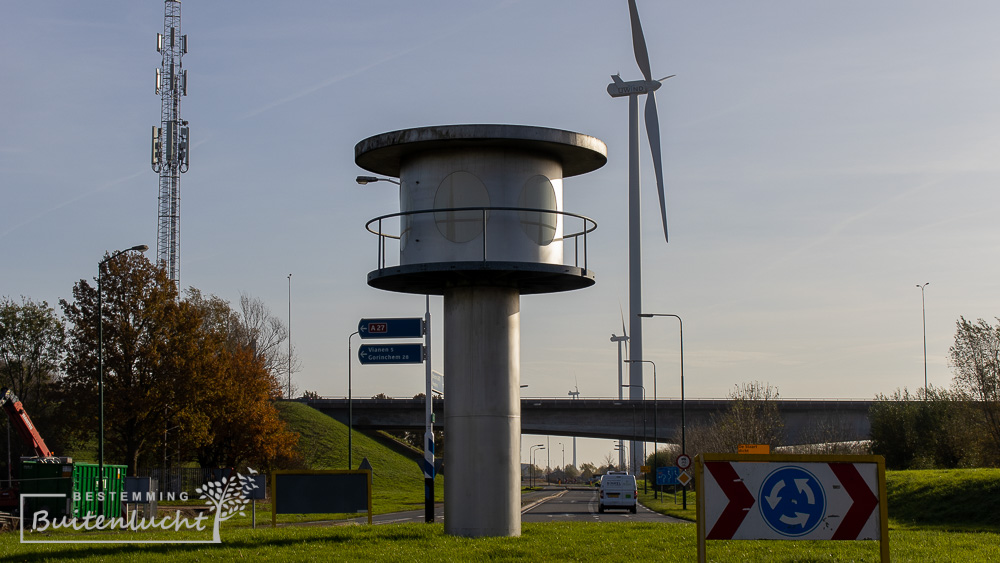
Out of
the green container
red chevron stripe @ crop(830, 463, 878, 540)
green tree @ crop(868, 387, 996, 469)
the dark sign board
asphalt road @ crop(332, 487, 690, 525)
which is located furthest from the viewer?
green tree @ crop(868, 387, 996, 469)

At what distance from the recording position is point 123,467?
129 ft

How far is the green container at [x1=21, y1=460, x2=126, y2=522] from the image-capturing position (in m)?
34.0

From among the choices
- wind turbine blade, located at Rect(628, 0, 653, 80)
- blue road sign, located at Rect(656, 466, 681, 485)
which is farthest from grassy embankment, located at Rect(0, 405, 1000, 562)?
wind turbine blade, located at Rect(628, 0, 653, 80)

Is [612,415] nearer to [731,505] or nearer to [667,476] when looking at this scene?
[667,476]

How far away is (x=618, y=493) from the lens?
143 feet

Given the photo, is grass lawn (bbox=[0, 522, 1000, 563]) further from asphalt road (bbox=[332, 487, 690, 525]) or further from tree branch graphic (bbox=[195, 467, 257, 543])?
asphalt road (bbox=[332, 487, 690, 525])

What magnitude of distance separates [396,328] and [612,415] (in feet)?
223

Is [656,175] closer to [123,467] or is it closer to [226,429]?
[226,429]

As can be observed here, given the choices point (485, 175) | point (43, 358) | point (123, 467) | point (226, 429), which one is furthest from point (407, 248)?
point (43, 358)

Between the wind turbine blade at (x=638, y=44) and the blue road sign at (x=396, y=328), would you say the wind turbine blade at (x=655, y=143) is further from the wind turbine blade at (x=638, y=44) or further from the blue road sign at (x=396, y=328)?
the blue road sign at (x=396, y=328)

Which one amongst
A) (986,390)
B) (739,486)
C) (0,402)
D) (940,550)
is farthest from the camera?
(986,390)

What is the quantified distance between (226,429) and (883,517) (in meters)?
53.0

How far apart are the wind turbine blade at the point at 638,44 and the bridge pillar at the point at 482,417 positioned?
168 feet

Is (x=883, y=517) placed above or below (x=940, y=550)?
above
